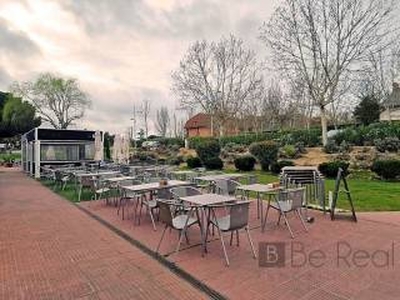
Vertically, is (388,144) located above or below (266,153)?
above

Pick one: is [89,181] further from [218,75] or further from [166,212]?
[218,75]

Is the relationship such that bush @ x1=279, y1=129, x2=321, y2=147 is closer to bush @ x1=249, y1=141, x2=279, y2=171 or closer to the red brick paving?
bush @ x1=249, y1=141, x2=279, y2=171

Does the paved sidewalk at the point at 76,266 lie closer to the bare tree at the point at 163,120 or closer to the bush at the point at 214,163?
the bush at the point at 214,163

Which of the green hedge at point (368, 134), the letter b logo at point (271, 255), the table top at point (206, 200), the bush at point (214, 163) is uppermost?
the green hedge at point (368, 134)

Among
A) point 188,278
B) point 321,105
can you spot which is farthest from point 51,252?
point 321,105

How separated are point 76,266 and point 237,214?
7.57 ft

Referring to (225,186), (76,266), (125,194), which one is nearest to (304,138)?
(225,186)

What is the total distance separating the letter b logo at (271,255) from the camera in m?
4.55

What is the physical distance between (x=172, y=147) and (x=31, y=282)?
1223 inches

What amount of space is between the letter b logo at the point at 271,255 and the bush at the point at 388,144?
13685 mm

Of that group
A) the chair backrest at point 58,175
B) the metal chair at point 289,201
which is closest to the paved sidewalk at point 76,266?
the metal chair at point 289,201

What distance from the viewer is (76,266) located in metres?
4.80

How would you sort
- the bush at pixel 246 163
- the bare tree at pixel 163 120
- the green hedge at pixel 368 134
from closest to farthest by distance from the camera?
the green hedge at pixel 368 134
the bush at pixel 246 163
the bare tree at pixel 163 120

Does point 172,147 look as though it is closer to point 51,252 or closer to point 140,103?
point 140,103
